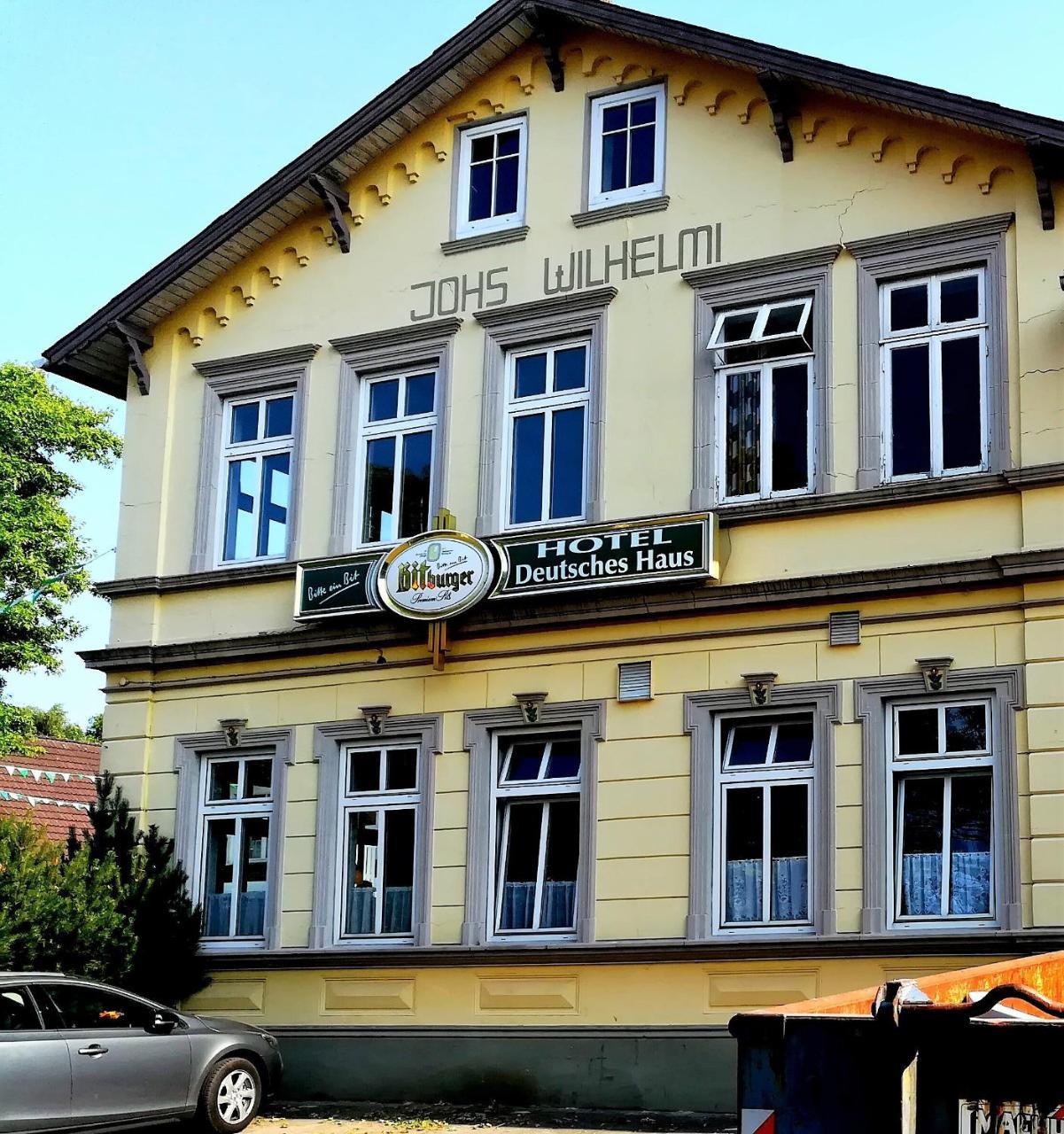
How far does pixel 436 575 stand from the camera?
1794 cm

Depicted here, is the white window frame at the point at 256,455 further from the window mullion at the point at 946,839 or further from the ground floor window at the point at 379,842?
the window mullion at the point at 946,839

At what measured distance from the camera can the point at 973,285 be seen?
1639 centimetres

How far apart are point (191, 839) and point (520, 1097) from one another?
190 inches

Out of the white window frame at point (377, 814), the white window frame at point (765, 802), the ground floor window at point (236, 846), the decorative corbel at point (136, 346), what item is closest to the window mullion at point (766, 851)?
the white window frame at point (765, 802)

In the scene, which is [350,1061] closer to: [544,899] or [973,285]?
[544,899]

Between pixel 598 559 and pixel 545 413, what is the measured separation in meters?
2.03

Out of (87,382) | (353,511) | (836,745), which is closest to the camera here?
(836,745)

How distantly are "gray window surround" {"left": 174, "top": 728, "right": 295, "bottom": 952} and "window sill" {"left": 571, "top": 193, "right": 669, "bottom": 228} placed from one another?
Result: 6.06 metres

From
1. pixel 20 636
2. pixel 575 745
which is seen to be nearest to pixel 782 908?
pixel 575 745

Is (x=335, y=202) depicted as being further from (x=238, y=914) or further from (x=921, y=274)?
(x=238, y=914)

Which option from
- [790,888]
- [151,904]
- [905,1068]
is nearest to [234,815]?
[151,904]

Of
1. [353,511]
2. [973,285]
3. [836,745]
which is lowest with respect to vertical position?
[836,745]

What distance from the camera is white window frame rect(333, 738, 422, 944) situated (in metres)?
17.9

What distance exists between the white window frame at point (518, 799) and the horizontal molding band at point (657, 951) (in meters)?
0.25
